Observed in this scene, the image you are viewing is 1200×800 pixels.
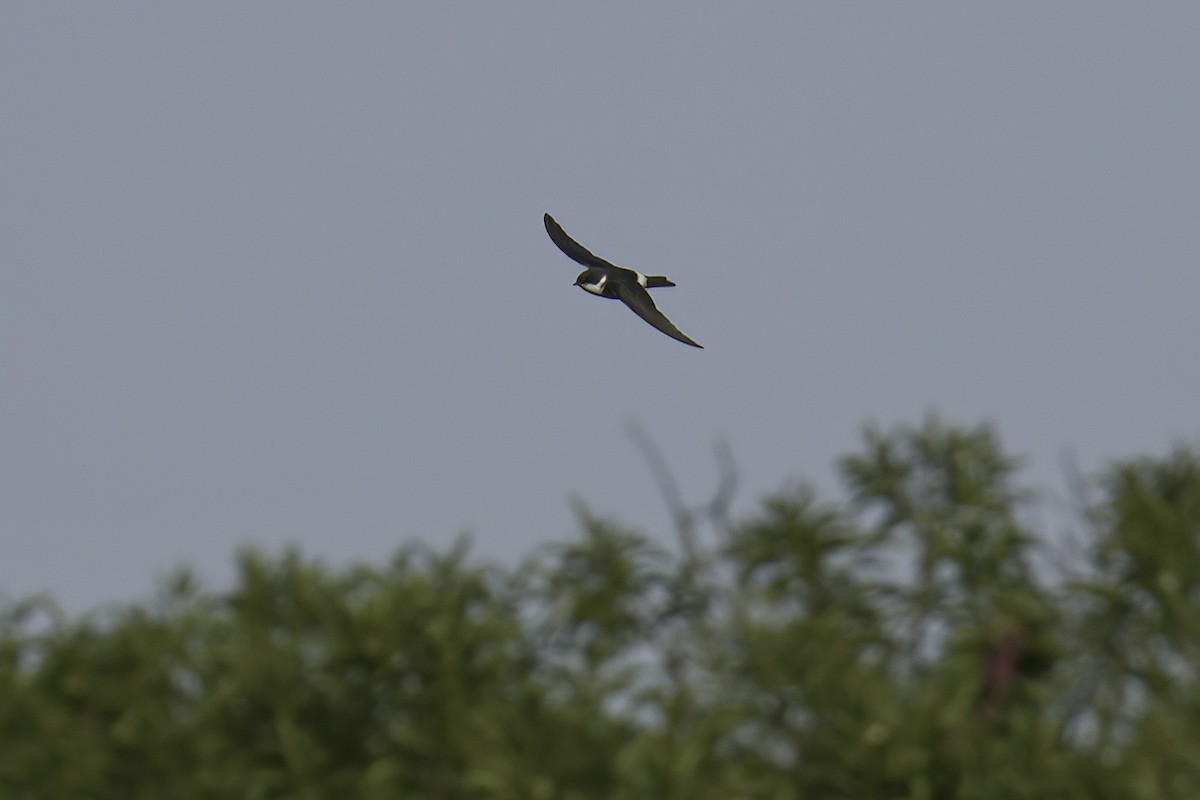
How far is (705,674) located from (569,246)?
505cm

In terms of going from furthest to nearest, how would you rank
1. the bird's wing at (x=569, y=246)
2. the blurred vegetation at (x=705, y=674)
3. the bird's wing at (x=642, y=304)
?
the bird's wing at (x=569, y=246), the bird's wing at (x=642, y=304), the blurred vegetation at (x=705, y=674)

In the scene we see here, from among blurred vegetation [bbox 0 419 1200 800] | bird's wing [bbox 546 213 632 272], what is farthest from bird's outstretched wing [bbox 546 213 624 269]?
blurred vegetation [bbox 0 419 1200 800]

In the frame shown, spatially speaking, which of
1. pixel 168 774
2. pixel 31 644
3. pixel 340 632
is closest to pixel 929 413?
pixel 340 632

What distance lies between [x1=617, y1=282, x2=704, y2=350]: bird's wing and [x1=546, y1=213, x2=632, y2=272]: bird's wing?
2.01 ft

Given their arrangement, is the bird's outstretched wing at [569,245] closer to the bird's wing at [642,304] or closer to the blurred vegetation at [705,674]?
the bird's wing at [642,304]

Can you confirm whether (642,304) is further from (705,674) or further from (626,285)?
(705,674)

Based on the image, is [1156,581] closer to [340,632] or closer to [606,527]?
[606,527]

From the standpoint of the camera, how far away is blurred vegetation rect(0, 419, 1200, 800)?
9.25m

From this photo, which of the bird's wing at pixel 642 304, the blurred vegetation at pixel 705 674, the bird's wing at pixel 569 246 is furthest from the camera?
the bird's wing at pixel 569 246

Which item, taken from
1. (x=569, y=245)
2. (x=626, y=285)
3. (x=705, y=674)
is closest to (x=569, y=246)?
(x=569, y=245)

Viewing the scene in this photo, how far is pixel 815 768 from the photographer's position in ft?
31.5

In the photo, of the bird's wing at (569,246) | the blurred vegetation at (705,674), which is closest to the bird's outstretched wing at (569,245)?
the bird's wing at (569,246)

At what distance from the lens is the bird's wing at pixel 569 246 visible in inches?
553

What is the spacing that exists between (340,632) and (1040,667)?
14.4ft
